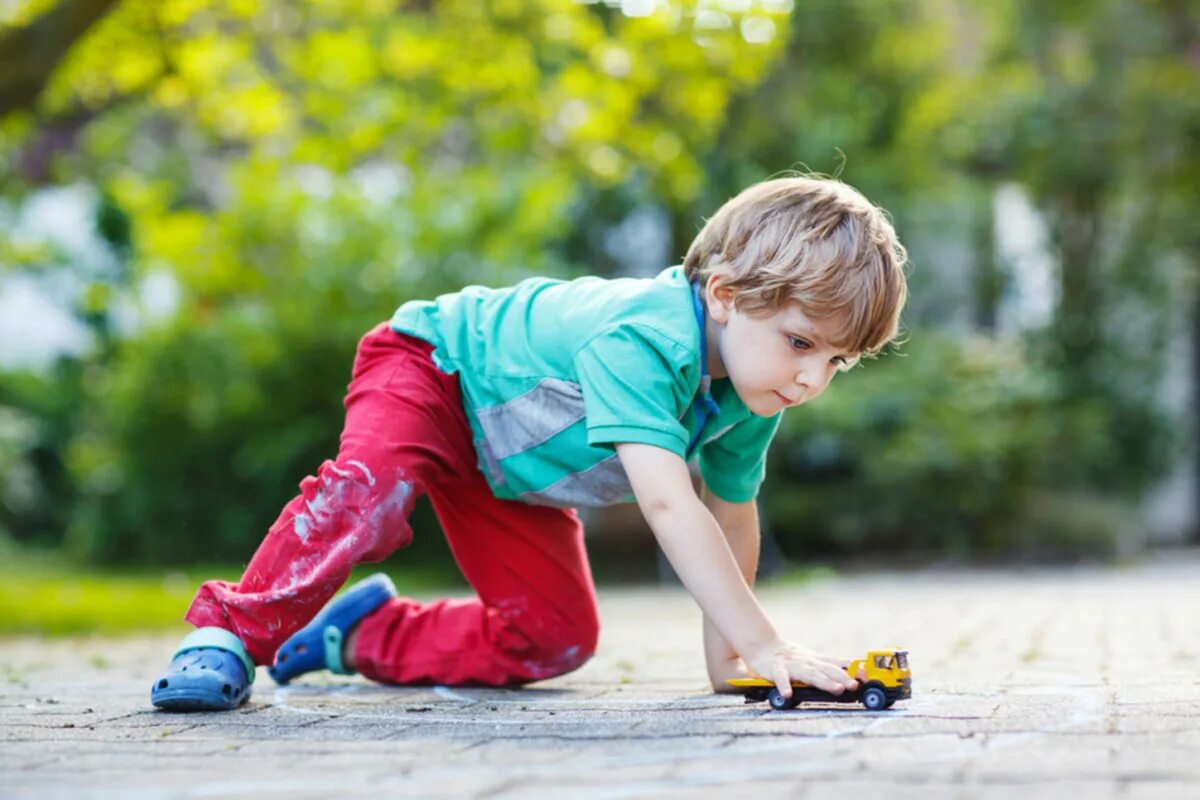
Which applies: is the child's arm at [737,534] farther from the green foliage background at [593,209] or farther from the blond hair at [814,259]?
the green foliage background at [593,209]

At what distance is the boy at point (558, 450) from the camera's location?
2844mm

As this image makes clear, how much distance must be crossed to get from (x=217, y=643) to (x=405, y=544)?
0.44 metres

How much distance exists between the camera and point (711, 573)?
281 cm

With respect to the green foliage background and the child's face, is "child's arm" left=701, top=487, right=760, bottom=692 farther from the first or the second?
the green foliage background

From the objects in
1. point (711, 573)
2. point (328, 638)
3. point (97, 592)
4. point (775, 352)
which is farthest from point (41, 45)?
point (711, 573)

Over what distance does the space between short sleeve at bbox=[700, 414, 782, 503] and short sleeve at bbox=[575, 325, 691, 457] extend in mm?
430

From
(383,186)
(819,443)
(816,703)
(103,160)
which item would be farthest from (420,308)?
(103,160)

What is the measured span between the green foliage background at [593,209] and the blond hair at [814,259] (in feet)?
19.6

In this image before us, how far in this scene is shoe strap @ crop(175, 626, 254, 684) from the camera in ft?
10.0

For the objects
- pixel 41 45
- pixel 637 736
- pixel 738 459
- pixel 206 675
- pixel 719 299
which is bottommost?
pixel 637 736

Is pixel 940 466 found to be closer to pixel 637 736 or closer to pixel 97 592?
pixel 97 592

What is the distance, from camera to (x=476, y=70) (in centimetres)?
923

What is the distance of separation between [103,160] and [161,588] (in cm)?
527

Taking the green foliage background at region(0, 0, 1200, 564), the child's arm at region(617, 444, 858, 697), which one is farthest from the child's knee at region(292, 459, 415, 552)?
the green foliage background at region(0, 0, 1200, 564)
